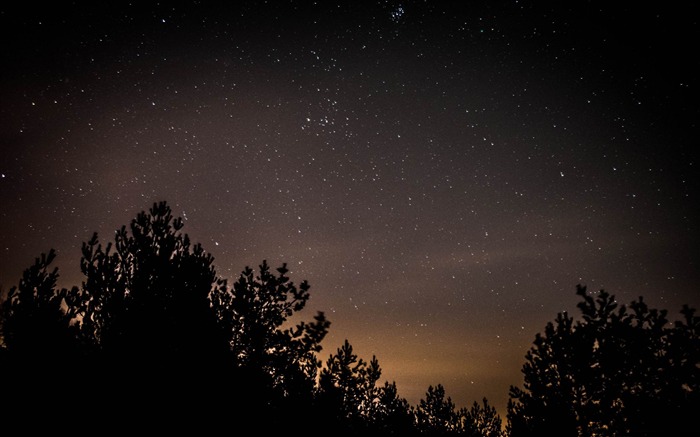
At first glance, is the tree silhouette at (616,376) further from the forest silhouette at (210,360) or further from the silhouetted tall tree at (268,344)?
the silhouetted tall tree at (268,344)

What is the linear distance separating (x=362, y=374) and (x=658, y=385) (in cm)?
1136

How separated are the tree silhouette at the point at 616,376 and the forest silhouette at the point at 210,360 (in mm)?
26

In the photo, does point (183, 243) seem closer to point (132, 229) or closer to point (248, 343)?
point (132, 229)

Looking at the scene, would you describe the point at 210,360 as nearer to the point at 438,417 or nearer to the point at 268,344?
the point at 268,344

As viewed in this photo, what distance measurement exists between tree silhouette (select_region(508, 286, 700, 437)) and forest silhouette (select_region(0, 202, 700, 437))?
3 cm

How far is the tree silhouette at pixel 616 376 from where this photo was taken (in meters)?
7.19

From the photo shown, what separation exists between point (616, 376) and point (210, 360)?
8.75 m

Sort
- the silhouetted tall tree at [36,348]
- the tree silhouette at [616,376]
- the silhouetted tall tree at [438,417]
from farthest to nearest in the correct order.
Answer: the silhouetted tall tree at [438,417] → the tree silhouette at [616,376] → the silhouetted tall tree at [36,348]

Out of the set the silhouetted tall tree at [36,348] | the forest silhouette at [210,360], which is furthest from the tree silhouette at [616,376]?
the silhouetted tall tree at [36,348]

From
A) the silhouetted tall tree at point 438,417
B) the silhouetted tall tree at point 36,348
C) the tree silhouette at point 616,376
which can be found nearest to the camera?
the silhouetted tall tree at point 36,348

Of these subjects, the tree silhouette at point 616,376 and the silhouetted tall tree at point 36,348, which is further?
the tree silhouette at point 616,376

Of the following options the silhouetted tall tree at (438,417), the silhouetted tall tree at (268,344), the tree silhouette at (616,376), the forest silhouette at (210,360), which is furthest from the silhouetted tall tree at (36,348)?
the silhouetted tall tree at (438,417)

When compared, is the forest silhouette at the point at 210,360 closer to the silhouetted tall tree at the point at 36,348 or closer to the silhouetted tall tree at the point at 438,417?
the silhouetted tall tree at the point at 36,348

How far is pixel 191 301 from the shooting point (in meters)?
7.33
